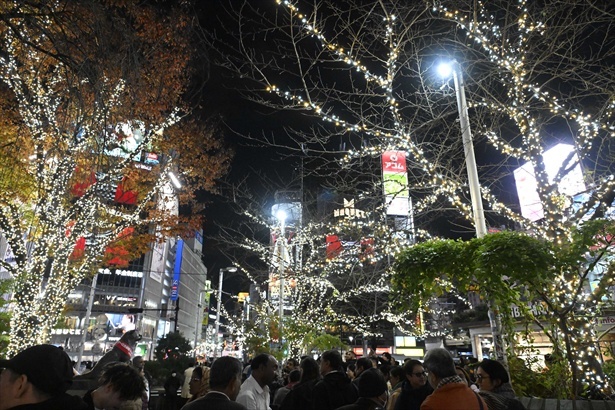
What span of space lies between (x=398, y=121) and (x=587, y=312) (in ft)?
13.3

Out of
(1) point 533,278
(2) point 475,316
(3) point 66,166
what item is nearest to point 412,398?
(1) point 533,278

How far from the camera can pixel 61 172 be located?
29.6 ft

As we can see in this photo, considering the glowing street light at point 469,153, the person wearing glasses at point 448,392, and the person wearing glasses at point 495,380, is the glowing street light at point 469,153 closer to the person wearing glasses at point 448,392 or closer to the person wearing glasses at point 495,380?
the person wearing glasses at point 495,380

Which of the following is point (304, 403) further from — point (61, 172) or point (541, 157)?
point (61, 172)

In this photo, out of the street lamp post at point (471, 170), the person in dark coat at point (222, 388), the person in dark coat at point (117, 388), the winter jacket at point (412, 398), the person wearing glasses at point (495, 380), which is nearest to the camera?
the person in dark coat at point (222, 388)

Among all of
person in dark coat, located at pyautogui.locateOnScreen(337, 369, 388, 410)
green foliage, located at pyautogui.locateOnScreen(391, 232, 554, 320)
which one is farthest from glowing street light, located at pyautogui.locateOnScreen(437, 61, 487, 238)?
person in dark coat, located at pyautogui.locateOnScreen(337, 369, 388, 410)

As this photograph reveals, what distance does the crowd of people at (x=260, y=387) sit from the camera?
2086mm

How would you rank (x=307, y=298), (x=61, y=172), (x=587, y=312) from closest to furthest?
(x=587, y=312), (x=61, y=172), (x=307, y=298)

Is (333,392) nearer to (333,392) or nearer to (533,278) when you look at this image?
(333,392)

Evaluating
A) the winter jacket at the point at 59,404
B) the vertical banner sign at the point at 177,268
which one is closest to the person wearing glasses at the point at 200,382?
the winter jacket at the point at 59,404

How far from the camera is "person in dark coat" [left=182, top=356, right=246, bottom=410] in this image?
268cm

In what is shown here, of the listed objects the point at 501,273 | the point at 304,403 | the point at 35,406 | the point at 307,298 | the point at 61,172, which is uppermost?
the point at 61,172

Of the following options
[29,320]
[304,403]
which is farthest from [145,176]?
[304,403]

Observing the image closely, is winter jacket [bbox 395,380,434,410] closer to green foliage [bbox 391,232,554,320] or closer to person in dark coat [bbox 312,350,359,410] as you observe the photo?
person in dark coat [bbox 312,350,359,410]
